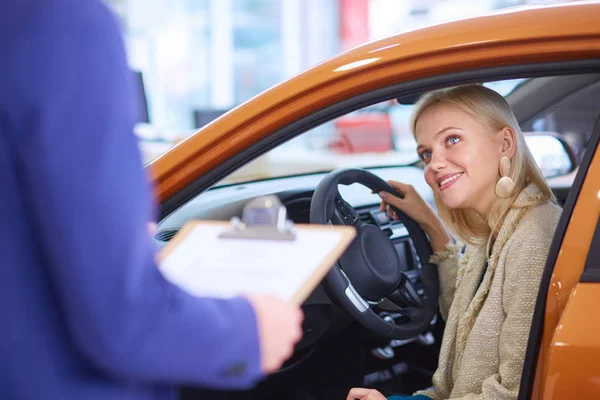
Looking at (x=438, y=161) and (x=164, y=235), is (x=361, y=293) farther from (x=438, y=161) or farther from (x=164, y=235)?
(x=164, y=235)

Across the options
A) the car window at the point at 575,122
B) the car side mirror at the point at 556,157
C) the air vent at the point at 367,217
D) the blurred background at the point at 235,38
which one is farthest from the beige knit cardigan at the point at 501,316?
the blurred background at the point at 235,38

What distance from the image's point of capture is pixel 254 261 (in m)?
0.89

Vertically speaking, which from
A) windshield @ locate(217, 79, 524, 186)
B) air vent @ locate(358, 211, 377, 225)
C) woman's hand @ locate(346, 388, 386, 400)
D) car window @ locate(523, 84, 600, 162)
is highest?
air vent @ locate(358, 211, 377, 225)

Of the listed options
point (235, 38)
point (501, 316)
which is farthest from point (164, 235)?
point (235, 38)

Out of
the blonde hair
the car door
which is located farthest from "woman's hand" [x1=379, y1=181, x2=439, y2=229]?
the car door

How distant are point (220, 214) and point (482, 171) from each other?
71cm

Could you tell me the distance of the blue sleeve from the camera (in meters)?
0.72

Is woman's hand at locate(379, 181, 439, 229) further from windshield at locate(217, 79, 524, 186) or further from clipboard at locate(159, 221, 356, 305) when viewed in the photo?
windshield at locate(217, 79, 524, 186)

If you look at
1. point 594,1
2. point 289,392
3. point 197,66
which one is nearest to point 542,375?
point 594,1

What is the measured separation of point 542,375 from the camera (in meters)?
1.18

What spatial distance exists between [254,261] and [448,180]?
849 mm

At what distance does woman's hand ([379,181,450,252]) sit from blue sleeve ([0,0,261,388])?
1338 mm

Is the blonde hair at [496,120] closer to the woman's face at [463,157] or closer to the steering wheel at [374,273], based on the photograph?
the woman's face at [463,157]

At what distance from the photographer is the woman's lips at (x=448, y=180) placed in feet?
5.30
